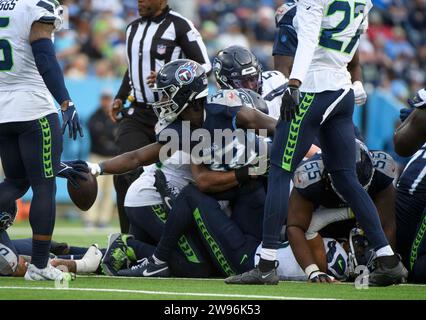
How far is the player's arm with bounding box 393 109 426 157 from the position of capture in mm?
7070

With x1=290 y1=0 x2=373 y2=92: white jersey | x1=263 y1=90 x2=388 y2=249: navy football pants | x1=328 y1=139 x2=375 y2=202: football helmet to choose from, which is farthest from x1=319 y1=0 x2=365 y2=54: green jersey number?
x1=328 y1=139 x2=375 y2=202: football helmet

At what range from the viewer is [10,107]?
21.6 feet

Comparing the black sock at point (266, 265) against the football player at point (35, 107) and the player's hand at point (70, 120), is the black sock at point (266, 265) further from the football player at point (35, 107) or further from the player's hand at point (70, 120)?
the player's hand at point (70, 120)

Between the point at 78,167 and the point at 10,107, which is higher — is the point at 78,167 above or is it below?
below

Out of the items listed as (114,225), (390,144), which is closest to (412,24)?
(390,144)

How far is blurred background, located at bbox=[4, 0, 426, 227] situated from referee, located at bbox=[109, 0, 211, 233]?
4883 millimetres

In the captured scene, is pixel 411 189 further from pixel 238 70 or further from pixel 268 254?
pixel 238 70

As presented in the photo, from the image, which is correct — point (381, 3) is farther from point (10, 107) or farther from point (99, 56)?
point (10, 107)

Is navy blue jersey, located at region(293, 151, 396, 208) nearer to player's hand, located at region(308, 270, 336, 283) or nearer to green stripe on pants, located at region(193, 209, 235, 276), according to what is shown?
player's hand, located at region(308, 270, 336, 283)

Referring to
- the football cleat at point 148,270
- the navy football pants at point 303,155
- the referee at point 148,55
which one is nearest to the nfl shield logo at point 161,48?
the referee at point 148,55

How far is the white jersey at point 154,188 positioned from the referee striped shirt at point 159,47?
1713mm

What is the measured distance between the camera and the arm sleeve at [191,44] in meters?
9.23

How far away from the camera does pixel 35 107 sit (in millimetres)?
6613
